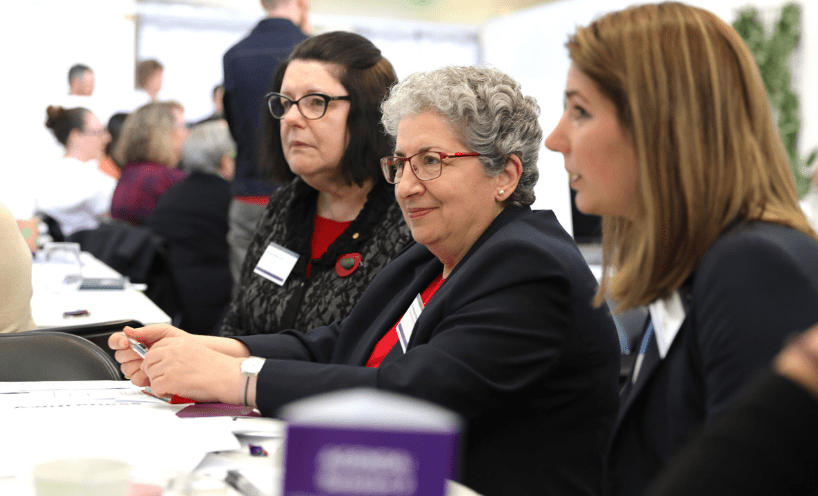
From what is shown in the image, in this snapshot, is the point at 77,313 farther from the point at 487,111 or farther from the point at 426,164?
the point at 487,111

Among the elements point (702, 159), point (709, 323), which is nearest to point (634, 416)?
point (709, 323)

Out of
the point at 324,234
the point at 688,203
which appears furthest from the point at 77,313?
the point at 688,203

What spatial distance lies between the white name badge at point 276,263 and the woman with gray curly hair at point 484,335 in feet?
2.13

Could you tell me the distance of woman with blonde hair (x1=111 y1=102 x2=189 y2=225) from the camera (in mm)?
5254

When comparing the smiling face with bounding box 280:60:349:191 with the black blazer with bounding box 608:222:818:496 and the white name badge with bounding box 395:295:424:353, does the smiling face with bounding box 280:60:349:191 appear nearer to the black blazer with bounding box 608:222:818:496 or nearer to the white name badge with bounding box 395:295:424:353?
the white name badge with bounding box 395:295:424:353

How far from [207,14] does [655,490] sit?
11.7 metres

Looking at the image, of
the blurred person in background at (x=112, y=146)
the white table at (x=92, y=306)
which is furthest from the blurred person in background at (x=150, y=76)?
the white table at (x=92, y=306)

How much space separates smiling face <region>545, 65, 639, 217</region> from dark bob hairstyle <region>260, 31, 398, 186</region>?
49.3 inches

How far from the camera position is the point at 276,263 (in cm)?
238

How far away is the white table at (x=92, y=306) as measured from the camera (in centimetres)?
258

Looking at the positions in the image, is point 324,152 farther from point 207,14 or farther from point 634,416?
point 207,14

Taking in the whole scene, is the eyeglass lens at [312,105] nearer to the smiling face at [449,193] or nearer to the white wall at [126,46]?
the smiling face at [449,193]

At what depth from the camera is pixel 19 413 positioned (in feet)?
4.30

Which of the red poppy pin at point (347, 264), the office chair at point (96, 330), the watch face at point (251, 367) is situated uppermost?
the watch face at point (251, 367)
